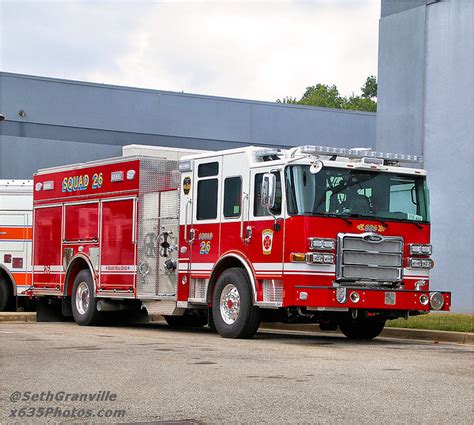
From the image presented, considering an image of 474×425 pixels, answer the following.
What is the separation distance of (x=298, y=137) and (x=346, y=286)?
27.9 metres

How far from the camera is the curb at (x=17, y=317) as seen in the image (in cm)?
2205

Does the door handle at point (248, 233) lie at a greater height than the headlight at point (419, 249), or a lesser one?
greater

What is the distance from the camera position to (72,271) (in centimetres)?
2150

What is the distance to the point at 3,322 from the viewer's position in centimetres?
2192

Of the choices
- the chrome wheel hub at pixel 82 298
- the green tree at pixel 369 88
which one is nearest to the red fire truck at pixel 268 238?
the chrome wheel hub at pixel 82 298

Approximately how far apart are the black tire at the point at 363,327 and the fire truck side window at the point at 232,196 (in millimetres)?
2644

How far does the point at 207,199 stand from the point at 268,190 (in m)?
2.24

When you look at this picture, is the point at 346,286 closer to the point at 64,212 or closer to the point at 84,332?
the point at 84,332

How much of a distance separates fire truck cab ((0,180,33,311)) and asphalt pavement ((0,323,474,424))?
332 inches

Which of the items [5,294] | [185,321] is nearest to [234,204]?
[185,321]

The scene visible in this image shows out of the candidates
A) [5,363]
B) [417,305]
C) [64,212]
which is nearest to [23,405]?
[5,363]

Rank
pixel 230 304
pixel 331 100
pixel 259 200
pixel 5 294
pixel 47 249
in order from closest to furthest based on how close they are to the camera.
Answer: pixel 259 200, pixel 230 304, pixel 47 249, pixel 5 294, pixel 331 100

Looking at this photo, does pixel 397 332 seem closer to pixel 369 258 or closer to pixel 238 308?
pixel 369 258

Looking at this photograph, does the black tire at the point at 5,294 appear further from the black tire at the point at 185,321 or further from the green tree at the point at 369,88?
the green tree at the point at 369,88
